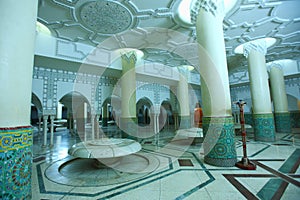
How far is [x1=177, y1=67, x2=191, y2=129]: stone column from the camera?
7.95 metres

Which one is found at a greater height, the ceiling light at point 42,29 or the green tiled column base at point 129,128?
the ceiling light at point 42,29

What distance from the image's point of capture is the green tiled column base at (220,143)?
266 cm

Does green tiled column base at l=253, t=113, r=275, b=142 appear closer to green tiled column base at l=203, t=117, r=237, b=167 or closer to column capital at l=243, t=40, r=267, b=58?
column capital at l=243, t=40, r=267, b=58

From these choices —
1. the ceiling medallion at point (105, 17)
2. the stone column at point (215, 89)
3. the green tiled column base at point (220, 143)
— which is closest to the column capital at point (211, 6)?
the stone column at point (215, 89)

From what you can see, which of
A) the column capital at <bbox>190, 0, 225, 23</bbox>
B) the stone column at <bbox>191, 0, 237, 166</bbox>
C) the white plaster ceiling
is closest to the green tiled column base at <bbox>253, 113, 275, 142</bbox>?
the white plaster ceiling

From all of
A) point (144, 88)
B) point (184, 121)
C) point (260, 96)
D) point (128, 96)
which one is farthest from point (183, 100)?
point (260, 96)

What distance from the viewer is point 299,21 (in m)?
4.27

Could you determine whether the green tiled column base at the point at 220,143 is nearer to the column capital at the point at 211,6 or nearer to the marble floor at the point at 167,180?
the marble floor at the point at 167,180

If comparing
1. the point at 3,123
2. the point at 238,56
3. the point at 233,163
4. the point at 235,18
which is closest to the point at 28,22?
the point at 3,123

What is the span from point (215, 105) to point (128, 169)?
1.92m

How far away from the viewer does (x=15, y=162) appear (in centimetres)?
125

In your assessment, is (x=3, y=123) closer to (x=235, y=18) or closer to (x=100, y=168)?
(x=100, y=168)

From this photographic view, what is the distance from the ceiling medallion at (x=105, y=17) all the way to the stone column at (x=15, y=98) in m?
2.35

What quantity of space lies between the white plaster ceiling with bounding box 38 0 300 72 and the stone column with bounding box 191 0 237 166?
0.88 meters
